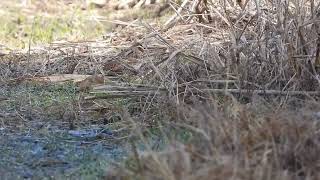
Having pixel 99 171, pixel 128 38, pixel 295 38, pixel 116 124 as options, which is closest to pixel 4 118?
pixel 116 124

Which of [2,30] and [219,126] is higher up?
[219,126]

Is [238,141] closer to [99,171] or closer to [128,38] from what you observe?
[99,171]

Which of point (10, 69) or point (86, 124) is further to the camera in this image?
point (10, 69)

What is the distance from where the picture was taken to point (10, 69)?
13.2 ft

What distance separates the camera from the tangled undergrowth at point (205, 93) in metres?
1.72

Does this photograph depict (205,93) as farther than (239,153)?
Yes

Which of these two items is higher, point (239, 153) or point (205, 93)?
point (239, 153)

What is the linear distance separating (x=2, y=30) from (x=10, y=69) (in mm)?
2084

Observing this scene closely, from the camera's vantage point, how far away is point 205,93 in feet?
8.79

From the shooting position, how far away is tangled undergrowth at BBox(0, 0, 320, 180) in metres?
1.72

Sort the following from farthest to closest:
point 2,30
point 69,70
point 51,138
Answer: point 2,30, point 69,70, point 51,138

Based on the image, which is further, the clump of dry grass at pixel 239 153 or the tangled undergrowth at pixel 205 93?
the tangled undergrowth at pixel 205 93

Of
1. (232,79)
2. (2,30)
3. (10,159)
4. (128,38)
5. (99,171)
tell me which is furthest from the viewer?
(2,30)

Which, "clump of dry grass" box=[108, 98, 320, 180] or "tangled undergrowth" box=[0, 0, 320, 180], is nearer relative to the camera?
"clump of dry grass" box=[108, 98, 320, 180]
